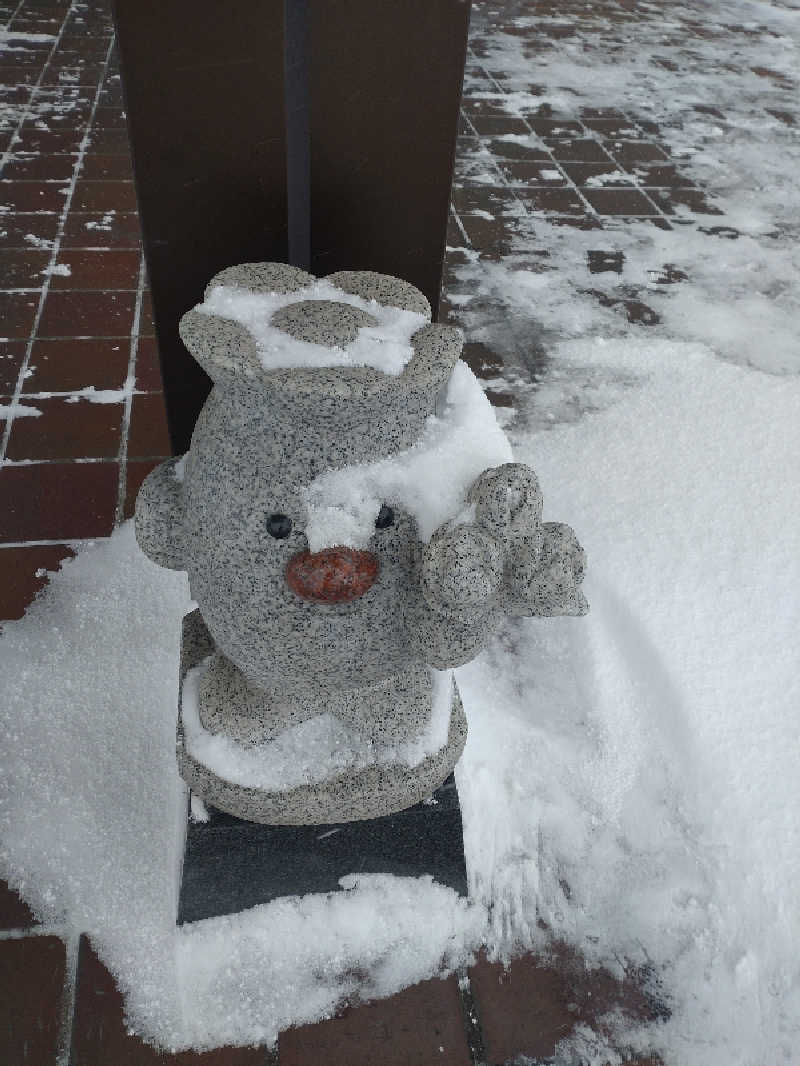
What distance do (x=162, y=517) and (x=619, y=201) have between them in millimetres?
4238

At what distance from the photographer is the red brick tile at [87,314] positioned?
3791 millimetres

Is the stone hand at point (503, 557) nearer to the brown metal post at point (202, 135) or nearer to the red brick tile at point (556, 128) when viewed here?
the brown metal post at point (202, 135)

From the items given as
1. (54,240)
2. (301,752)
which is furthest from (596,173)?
(301,752)

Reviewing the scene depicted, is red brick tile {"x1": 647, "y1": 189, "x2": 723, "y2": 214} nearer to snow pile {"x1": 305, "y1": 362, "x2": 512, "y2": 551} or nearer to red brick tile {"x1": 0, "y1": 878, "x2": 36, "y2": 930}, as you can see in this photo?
snow pile {"x1": 305, "y1": 362, "x2": 512, "y2": 551}

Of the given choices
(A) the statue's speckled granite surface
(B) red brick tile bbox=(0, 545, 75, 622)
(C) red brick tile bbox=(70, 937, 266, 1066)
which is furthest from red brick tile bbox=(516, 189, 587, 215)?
(C) red brick tile bbox=(70, 937, 266, 1066)

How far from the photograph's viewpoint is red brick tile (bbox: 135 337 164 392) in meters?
3.52

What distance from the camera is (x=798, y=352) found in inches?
155

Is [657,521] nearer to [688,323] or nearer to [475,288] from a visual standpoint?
[688,323]

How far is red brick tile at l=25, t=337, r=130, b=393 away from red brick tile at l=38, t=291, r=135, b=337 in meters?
0.06

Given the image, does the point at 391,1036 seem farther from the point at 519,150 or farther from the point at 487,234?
the point at 519,150

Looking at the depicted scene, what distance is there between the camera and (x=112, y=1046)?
1.84 metres

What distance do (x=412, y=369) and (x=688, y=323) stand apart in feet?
9.99

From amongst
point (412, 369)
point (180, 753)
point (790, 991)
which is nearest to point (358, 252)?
point (412, 369)

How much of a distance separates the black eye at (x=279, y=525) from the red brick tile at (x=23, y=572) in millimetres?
1469
